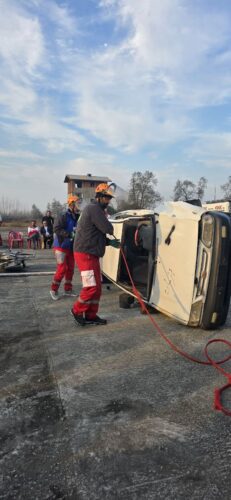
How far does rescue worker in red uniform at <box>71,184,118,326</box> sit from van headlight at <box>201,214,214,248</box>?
3.90 ft

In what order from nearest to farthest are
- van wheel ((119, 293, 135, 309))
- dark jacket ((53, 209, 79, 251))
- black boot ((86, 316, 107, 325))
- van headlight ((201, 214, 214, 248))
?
van headlight ((201, 214, 214, 248)), black boot ((86, 316, 107, 325)), van wheel ((119, 293, 135, 309)), dark jacket ((53, 209, 79, 251))

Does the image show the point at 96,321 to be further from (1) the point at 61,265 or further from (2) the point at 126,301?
(1) the point at 61,265

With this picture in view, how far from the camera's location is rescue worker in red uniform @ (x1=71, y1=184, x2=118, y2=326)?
15.0ft

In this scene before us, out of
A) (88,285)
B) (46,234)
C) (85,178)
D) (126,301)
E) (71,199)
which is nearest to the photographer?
(88,285)

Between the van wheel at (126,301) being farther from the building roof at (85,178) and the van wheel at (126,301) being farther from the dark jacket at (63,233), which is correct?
the building roof at (85,178)

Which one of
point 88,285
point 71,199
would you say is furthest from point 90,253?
point 71,199

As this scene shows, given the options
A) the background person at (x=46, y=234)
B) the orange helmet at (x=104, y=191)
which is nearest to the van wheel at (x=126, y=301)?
the orange helmet at (x=104, y=191)

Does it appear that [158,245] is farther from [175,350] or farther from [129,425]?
[129,425]

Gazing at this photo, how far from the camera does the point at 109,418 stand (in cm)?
249

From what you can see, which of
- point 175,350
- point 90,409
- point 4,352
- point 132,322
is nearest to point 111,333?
point 132,322

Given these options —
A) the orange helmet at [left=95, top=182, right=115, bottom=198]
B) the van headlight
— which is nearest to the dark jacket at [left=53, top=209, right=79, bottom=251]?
the orange helmet at [left=95, top=182, right=115, bottom=198]

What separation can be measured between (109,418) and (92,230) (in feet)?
8.54

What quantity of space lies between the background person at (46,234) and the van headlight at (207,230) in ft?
42.8

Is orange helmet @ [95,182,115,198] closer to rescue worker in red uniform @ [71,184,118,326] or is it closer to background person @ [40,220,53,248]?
rescue worker in red uniform @ [71,184,118,326]
